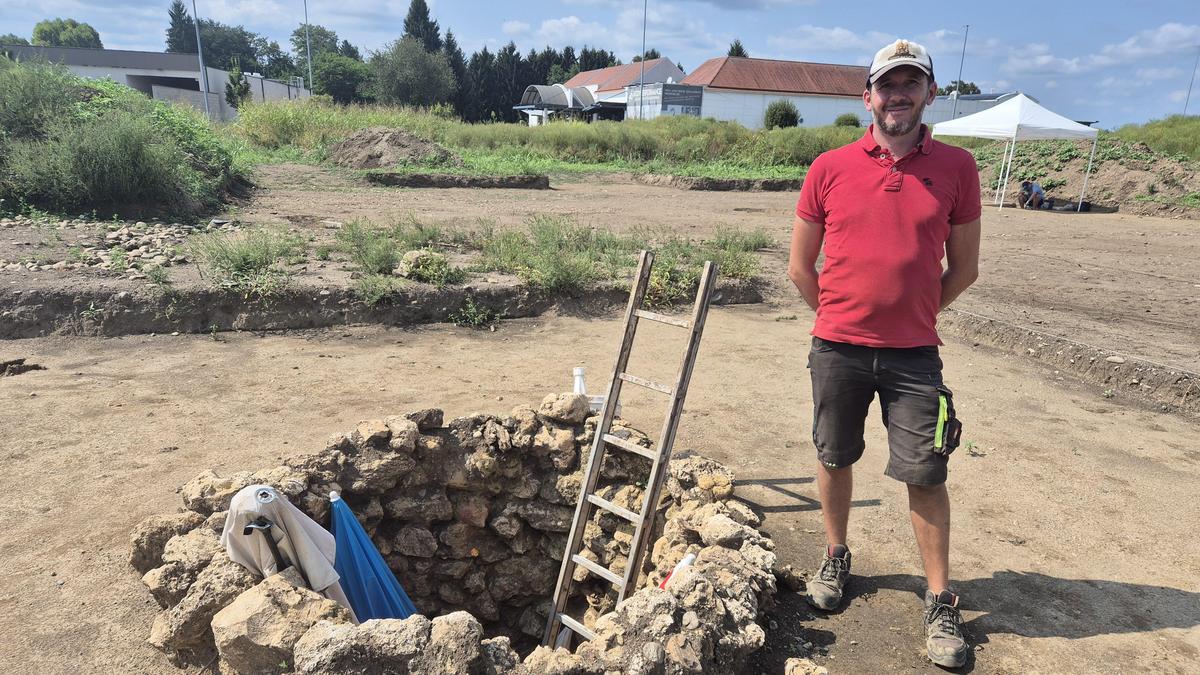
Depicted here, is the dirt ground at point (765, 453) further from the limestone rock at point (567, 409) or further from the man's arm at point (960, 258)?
the man's arm at point (960, 258)

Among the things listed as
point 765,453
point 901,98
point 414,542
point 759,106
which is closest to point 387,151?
point 765,453

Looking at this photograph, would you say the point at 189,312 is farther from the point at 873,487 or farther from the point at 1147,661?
the point at 1147,661

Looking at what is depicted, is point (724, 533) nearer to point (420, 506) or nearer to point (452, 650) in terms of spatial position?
point (452, 650)

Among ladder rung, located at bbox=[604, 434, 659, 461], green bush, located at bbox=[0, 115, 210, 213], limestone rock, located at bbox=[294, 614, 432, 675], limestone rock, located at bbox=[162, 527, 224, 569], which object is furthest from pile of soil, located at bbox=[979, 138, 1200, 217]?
limestone rock, located at bbox=[162, 527, 224, 569]

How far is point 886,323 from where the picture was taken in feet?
8.77

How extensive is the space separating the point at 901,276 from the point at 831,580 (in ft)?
4.44

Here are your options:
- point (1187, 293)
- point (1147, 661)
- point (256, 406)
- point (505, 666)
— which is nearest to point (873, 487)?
point (1147, 661)

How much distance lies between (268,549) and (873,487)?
3.20m

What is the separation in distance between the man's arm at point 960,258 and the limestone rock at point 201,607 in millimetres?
2837

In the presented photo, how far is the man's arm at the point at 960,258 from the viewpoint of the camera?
8.83 ft

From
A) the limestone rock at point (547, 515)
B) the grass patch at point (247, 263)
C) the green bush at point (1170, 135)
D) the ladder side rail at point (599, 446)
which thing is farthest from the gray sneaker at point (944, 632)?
the green bush at point (1170, 135)

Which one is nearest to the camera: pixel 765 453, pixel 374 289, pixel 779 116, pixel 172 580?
pixel 172 580

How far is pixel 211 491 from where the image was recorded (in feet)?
A: 10.4

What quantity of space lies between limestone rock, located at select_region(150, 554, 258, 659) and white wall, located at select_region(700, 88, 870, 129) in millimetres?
41950
